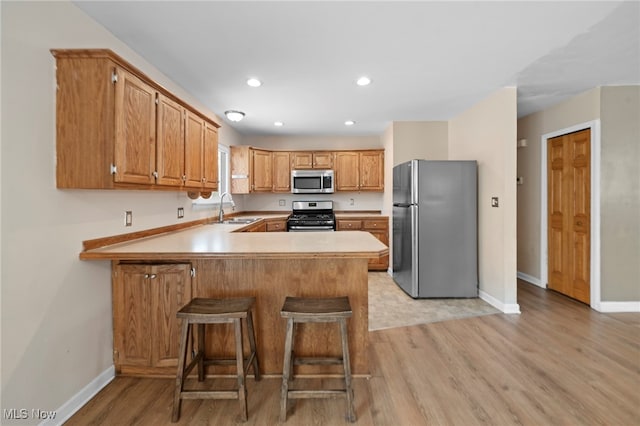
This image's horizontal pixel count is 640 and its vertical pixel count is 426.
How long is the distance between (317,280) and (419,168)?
2288mm

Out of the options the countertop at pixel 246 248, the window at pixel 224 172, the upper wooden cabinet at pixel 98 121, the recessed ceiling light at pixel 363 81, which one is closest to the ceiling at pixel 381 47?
the recessed ceiling light at pixel 363 81

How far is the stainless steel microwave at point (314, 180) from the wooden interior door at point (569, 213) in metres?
3.22

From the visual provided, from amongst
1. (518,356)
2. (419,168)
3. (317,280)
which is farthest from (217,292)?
(419,168)

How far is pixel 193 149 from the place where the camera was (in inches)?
108

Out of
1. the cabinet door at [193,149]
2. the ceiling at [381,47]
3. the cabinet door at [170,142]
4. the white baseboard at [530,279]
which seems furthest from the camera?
the white baseboard at [530,279]

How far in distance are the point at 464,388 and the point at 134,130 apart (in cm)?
270

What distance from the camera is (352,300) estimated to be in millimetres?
2115

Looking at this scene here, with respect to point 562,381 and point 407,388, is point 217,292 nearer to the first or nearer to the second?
point 407,388

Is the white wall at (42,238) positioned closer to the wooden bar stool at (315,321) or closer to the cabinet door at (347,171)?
the wooden bar stool at (315,321)

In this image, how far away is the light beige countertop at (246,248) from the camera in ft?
6.03

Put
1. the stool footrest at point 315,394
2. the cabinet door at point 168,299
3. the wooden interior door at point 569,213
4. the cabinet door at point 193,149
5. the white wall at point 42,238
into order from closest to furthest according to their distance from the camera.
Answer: the white wall at point 42,238, the stool footrest at point 315,394, the cabinet door at point 168,299, the cabinet door at point 193,149, the wooden interior door at point 569,213

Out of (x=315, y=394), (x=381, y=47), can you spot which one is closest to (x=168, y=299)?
(x=315, y=394)

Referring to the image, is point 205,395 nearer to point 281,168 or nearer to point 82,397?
point 82,397

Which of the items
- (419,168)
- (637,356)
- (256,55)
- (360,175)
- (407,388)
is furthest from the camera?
(360,175)
